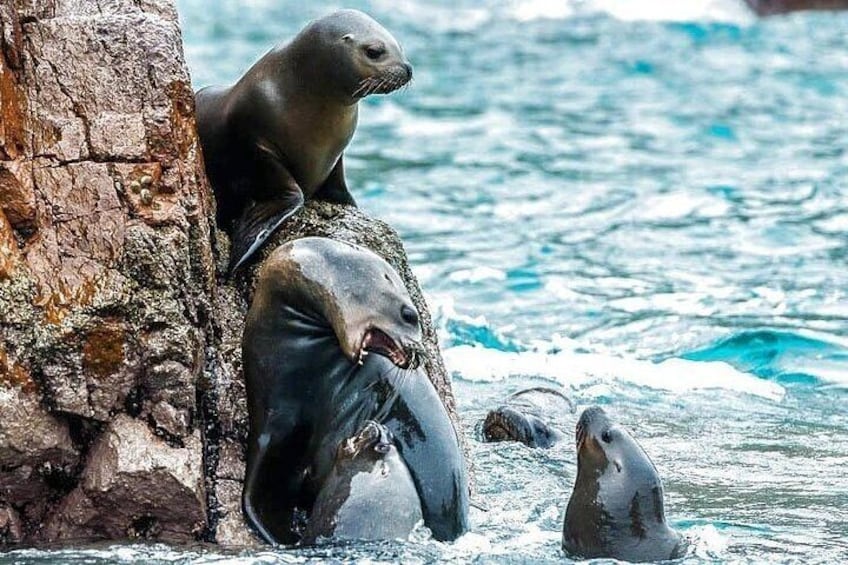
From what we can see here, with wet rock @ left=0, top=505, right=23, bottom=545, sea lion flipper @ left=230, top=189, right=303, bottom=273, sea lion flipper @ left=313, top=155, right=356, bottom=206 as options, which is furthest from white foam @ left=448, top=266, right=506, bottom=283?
wet rock @ left=0, top=505, right=23, bottom=545

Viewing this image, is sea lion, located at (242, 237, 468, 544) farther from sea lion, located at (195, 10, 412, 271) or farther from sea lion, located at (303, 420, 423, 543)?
sea lion, located at (195, 10, 412, 271)

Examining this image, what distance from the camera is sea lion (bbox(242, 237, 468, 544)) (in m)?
5.13

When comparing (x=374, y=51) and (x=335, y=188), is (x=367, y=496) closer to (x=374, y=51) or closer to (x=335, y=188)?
(x=335, y=188)

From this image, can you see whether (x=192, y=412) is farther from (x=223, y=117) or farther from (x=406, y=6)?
(x=406, y=6)

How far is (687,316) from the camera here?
10930 millimetres

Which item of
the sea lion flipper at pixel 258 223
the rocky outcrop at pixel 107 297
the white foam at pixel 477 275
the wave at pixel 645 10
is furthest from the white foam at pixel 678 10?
the rocky outcrop at pixel 107 297

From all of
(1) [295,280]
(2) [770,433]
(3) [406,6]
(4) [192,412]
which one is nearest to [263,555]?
(4) [192,412]

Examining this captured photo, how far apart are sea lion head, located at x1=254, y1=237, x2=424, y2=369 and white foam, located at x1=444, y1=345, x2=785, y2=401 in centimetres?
391

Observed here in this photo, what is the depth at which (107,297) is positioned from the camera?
5.04 meters

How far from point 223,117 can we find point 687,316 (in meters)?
5.40

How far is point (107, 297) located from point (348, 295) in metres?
0.70

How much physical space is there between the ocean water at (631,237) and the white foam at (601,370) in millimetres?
24

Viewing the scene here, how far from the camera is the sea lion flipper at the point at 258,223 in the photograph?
5.68 meters

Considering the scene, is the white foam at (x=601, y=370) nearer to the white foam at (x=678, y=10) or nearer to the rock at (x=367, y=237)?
the rock at (x=367, y=237)
